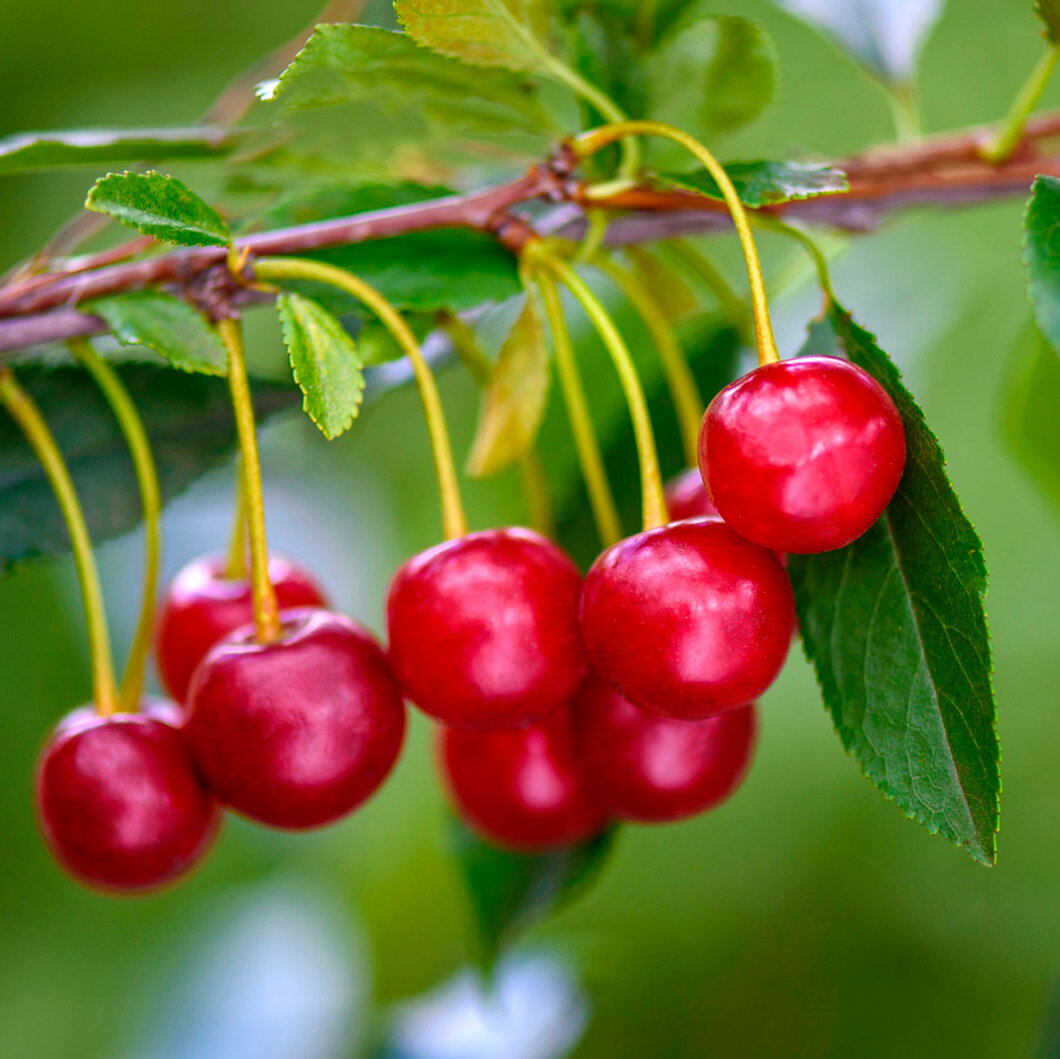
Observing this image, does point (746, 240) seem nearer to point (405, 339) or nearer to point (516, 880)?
point (405, 339)


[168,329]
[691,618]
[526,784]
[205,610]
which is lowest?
[526,784]

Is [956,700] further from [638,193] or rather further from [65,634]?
[65,634]

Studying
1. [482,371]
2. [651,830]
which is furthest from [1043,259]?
[651,830]

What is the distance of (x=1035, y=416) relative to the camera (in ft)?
2.69

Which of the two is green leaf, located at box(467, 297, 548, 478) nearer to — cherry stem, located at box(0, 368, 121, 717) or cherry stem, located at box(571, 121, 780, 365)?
cherry stem, located at box(571, 121, 780, 365)

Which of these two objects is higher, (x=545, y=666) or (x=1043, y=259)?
(x=1043, y=259)

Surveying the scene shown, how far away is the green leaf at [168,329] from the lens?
1.79 ft

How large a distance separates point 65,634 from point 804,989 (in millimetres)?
1056

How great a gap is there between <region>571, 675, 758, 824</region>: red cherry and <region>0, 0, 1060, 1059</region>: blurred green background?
622mm

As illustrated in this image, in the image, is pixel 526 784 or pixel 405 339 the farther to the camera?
pixel 526 784

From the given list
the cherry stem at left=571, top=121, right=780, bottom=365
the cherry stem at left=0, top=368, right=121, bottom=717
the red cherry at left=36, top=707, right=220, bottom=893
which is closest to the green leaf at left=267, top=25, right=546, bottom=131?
the cherry stem at left=571, top=121, right=780, bottom=365

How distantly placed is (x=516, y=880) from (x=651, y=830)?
833mm

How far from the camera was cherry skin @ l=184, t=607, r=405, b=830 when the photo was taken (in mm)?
525

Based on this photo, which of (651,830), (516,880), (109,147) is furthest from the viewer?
(651,830)
